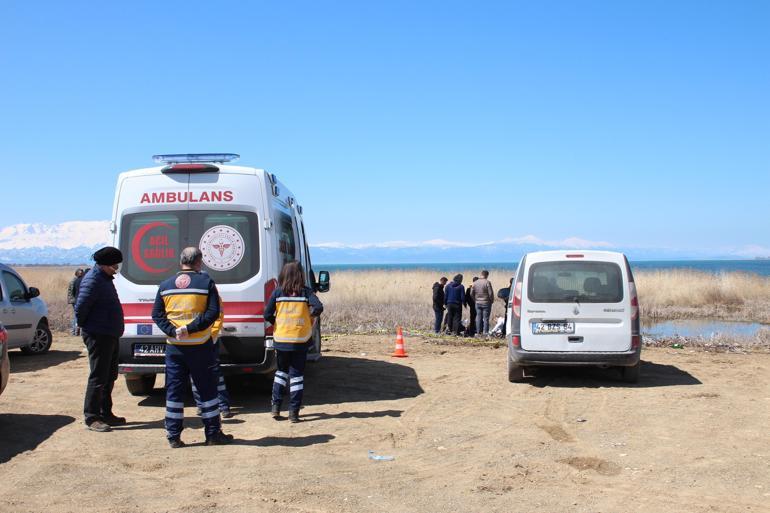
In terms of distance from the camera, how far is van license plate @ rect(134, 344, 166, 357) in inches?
336

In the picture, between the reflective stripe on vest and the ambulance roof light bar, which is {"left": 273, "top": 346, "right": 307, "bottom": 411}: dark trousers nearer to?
the reflective stripe on vest

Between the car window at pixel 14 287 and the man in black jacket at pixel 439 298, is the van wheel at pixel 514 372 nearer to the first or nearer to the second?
the man in black jacket at pixel 439 298

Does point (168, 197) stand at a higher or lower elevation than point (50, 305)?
higher

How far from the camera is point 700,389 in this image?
1009 cm

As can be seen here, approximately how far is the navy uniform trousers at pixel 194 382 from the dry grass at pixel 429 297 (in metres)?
13.7

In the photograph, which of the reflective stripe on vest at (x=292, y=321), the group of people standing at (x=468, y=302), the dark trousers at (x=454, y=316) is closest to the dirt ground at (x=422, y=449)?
the reflective stripe on vest at (x=292, y=321)

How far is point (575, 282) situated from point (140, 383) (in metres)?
6.17

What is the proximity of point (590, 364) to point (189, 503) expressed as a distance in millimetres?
6544

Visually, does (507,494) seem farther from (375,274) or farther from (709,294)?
(375,274)

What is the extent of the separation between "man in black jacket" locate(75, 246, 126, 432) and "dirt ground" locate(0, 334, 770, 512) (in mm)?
309

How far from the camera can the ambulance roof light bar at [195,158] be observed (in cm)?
905

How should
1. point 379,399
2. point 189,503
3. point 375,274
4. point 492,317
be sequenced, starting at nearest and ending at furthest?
point 189,503 → point 379,399 → point 492,317 → point 375,274

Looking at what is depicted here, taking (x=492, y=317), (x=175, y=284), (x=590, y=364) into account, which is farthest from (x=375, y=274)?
(x=175, y=284)

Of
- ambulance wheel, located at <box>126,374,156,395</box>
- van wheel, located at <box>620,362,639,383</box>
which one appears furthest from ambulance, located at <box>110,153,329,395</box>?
van wheel, located at <box>620,362,639,383</box>
